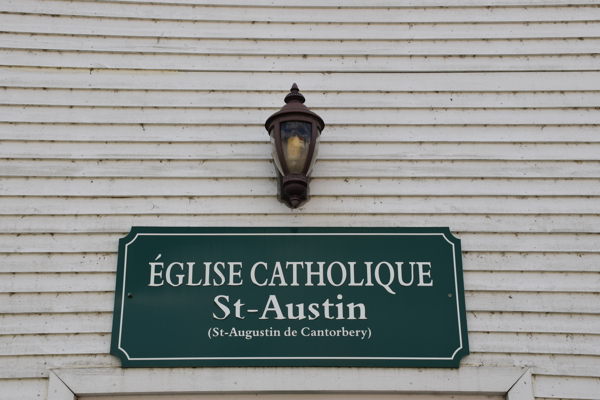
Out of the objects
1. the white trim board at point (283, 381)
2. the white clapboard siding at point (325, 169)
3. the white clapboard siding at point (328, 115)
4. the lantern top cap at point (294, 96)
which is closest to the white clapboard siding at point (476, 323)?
the white trim board at point (283, 381)

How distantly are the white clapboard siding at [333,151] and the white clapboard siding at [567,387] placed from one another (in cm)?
132

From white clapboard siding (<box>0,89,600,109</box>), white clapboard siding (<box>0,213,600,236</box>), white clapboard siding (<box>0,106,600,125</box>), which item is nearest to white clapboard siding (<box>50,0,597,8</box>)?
white clapboard siding (<box>0,89,600,109</box>)

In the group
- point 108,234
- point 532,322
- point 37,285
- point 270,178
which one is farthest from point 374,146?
point 37,285

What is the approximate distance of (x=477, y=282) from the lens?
4.16m

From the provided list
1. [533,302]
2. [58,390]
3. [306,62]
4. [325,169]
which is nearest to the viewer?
[58,390]

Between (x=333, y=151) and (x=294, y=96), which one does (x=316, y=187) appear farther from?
(x=294, y=96)

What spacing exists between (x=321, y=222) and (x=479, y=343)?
1132mm

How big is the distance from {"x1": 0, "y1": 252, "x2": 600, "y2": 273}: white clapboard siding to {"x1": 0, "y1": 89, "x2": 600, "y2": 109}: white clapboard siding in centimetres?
77

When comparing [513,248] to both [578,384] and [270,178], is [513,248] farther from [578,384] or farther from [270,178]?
[270,178]

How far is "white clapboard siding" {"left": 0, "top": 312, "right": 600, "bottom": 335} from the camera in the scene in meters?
4.02

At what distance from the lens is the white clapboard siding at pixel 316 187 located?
14.2 feet

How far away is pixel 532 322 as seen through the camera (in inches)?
161

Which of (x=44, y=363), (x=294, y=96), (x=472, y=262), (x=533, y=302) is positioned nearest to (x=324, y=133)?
(x=294, y=96)

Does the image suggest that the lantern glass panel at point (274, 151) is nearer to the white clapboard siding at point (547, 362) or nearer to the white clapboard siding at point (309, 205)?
the white clapboard siding at point (309, 205)
